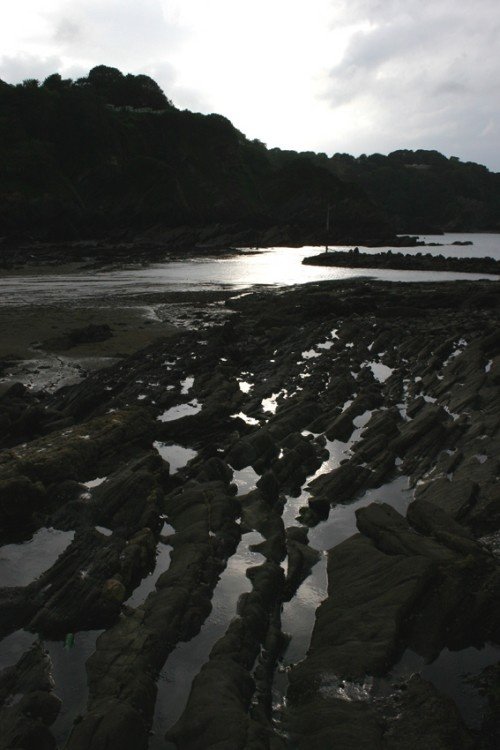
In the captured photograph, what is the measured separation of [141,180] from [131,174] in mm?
3105

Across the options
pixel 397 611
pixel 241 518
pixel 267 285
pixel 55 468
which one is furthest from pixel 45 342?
pixel 267 285

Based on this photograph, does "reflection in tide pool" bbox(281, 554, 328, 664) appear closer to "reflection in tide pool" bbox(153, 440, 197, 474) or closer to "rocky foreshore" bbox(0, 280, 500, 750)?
"rocky foreshore" bbox(0, 280, 500, 750)

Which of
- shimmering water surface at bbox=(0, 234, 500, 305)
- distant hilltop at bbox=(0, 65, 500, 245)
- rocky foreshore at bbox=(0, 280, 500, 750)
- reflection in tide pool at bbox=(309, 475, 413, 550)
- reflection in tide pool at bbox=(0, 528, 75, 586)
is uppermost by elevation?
distant hilltop at bbox=(0, 65, 500, 245)

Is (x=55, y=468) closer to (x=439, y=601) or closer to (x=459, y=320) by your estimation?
(x=439, y=601)

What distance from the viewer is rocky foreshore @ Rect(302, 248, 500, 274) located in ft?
219

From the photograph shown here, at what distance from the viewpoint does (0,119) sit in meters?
106

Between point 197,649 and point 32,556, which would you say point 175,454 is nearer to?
point 32,556

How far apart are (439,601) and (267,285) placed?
159 feet

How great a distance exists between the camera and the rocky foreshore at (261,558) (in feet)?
19.8

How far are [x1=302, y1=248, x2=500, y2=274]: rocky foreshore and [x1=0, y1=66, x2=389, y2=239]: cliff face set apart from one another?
43.7 metres

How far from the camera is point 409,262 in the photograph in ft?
242

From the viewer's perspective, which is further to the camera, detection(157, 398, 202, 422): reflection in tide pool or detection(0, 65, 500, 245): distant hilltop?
detection(0, 65, 500, 245): distant hilltop

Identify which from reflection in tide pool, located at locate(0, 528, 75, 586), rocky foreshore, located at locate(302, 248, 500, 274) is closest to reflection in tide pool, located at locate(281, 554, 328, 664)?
reflection in tide pool, located at locate(0, 528, 75, 586)

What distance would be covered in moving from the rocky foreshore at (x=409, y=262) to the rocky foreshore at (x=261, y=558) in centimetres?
5290
